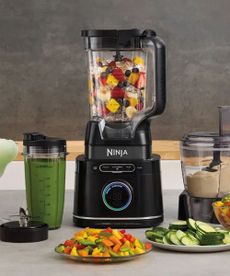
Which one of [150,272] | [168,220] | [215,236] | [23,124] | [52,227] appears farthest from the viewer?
[23,124]

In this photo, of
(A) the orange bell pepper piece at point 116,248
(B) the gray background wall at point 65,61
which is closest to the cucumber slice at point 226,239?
(A) the orange bell pepper piece at point 116,248

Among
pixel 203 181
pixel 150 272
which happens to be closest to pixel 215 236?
pixel 150 272

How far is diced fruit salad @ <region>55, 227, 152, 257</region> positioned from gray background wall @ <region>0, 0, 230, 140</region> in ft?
10.7

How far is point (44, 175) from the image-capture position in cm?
178

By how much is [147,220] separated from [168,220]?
12cm

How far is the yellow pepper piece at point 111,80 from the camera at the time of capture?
1883mm

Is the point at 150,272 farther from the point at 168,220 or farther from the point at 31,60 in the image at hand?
the point at 31,60

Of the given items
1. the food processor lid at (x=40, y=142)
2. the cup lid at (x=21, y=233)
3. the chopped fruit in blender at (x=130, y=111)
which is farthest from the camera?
the chopped fruit in blender at (x=130, y=111)

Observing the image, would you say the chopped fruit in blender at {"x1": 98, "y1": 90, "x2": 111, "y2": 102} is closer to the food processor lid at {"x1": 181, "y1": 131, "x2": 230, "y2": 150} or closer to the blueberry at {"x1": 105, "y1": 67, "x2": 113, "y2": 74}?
the blueberry at {"x1": 105, "y1": 67, "x2": 113, "y2": 74}

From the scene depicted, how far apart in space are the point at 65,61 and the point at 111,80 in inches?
115

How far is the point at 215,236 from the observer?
1.57m

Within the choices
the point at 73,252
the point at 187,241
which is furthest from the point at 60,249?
the point at 187,241

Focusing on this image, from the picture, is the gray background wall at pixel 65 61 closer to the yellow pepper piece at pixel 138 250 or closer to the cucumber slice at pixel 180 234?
the cucumber slice at pixel 180 234

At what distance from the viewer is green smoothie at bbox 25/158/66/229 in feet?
5.82
